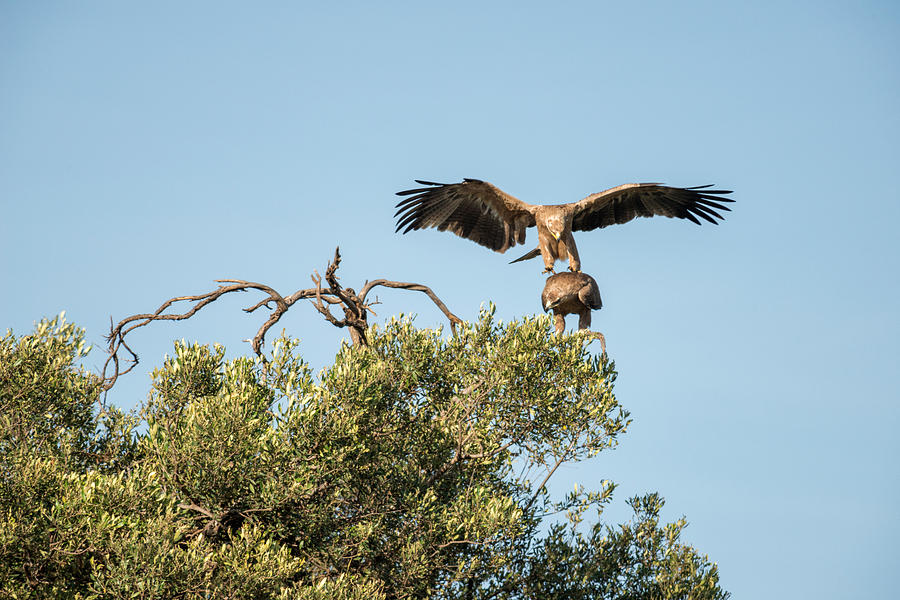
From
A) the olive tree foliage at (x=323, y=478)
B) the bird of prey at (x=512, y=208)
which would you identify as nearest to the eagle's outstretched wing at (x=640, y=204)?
the bird of prey at (x=512, y=208)

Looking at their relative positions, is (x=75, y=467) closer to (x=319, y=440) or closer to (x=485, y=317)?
(x=319, y=440)

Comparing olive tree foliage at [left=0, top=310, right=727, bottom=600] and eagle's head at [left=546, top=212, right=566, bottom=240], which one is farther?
eagle's head at [left=546, top=212, right=566, bottom=240]

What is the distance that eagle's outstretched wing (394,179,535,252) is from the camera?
15031mm

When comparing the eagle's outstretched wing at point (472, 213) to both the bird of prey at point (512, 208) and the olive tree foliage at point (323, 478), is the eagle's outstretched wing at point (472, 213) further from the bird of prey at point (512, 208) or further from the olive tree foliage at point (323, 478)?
the olive tree foliage at point (323, 478)

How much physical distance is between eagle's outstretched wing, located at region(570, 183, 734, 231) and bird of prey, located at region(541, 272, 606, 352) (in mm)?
2456

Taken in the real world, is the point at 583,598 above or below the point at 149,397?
below

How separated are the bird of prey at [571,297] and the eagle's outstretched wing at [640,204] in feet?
8.06

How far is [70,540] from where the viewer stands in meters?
10.1

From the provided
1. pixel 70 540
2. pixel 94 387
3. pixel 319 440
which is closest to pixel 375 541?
pixel 319 440

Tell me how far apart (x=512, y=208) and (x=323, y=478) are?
570 centimetres

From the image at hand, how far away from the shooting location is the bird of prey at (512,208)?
15047 mm

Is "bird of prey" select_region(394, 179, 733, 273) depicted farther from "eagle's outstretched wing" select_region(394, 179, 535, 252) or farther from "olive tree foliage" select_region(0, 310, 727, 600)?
"olive tree foliage" select_region(0, 310, 727, 600)

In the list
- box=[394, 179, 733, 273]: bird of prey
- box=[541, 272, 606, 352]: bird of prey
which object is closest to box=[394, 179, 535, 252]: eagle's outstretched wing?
box=[394, 179, 733, 273]: bird of prey

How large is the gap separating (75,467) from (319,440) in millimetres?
3265
